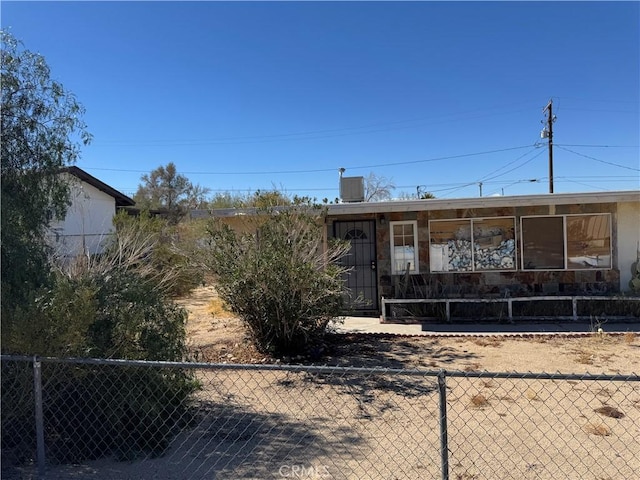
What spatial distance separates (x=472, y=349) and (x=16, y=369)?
6.34 m

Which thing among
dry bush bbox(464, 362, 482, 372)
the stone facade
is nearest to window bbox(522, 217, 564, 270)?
the stone facade

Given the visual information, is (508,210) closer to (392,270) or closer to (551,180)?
(392,270)

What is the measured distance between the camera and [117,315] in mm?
4348

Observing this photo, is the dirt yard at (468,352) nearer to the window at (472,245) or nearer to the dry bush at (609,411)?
the dry bush at (609,411)

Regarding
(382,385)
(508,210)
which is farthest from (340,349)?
(508,210)

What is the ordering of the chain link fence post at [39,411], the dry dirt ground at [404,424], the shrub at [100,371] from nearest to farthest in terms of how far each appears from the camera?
the chain link fence post at [39,411] < the shrub at [100,371] < the dry dirt ground at [404,424]

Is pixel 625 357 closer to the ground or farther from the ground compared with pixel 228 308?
closer to the ground

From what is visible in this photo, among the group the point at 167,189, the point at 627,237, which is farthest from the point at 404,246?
the point at 167,189

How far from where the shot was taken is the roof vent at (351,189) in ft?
39.0

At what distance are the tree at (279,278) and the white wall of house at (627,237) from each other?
23.1ft

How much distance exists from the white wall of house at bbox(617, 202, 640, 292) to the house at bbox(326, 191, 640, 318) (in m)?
0.02

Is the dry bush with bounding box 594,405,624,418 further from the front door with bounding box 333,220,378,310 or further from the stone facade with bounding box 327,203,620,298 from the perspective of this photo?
the front door with bounding box 333,220,378,310

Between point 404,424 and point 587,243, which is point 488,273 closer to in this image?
point 587,243

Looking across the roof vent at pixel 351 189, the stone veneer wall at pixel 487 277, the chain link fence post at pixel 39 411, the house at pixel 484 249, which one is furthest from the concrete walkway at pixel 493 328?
the chain link fence post at pixel 39 411
